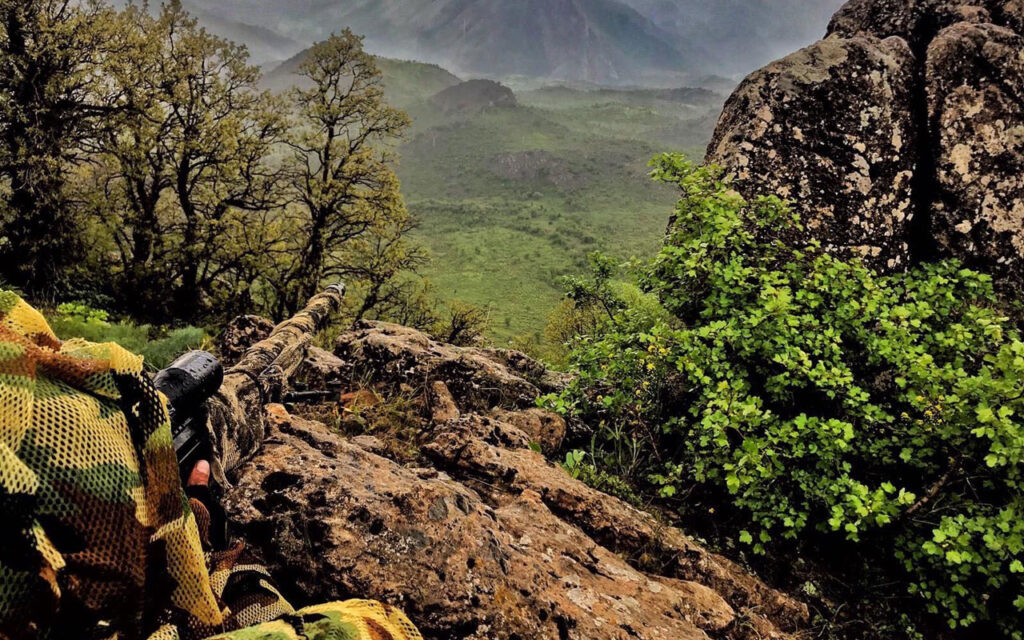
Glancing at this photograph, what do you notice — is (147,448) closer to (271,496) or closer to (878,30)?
(271,496)

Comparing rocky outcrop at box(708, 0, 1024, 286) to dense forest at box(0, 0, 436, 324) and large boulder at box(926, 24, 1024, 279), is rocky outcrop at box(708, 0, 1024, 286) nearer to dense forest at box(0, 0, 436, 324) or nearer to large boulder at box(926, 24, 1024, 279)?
large boulder at box(926, 24, 1024, 279)

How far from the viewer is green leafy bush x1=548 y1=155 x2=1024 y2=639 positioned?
3643 millimetres

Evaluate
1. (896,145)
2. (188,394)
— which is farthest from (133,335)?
(896,145)

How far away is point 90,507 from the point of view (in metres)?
1.13

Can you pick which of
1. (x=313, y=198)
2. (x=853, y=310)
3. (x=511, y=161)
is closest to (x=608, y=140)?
(x=511, y=161)

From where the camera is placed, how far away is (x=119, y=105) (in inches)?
532

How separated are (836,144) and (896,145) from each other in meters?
0.85

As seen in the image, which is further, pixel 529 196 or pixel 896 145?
pixel 529 196

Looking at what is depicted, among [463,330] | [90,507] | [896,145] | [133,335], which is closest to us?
[90,507]

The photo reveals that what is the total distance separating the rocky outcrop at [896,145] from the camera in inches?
243

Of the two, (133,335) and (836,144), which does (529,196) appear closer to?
(133,335)

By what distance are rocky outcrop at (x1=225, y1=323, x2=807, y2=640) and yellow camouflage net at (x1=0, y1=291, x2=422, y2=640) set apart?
3.54ft

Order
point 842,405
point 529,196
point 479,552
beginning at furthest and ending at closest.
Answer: point 529,196, point 842,405, point 479,552

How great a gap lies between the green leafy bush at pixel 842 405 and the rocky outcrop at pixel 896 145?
1.16 meters
